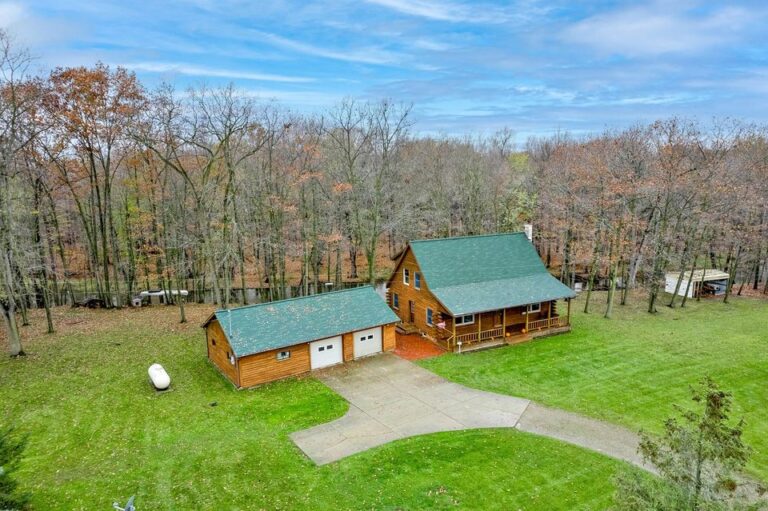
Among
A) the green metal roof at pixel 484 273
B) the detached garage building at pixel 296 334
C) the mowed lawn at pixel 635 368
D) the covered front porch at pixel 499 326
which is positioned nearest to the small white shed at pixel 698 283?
the mowed lawn at pixel 635 368

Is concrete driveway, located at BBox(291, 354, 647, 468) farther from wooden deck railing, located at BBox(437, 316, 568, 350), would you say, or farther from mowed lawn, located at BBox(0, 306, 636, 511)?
wooden deck railing, located at BBox(437, 316, 568, 350)

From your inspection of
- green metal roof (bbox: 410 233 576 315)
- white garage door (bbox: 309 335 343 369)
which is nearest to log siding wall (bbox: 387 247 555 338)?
green metal roof (bbox: 410 233 576 315)

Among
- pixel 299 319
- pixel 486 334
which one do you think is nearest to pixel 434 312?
pixel 486 334

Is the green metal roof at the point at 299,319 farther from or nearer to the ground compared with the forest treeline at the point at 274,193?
nearer to the ground

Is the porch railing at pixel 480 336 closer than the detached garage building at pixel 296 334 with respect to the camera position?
No

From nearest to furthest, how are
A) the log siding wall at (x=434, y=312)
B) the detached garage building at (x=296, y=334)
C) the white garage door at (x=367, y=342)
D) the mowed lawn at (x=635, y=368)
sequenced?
1. the mowed lawn at (x=635, y=368)
2. the detached garage building at (x=296, y=334)
3. the white garage door at (x=367, y=342)
4. the log siding wall at (x=434, y=312)

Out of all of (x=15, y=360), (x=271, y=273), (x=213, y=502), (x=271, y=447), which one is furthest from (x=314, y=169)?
(x=213, y=502)

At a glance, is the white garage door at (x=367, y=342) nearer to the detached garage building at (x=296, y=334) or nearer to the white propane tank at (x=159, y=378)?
the detached garage building at (x=296, y=334)
